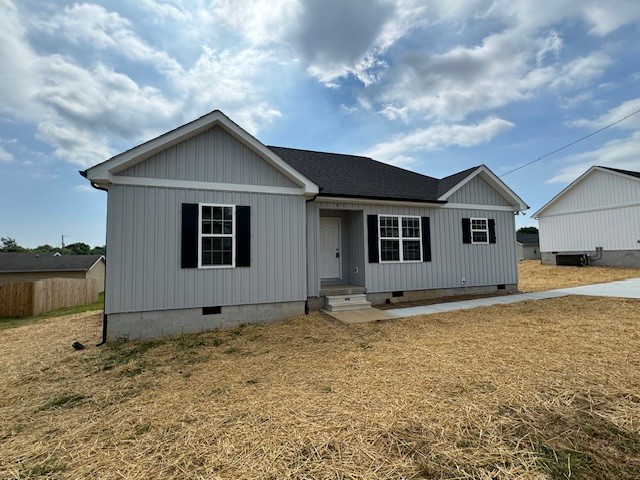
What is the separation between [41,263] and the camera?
23.2m

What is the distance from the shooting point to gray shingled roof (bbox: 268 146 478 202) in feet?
29.4

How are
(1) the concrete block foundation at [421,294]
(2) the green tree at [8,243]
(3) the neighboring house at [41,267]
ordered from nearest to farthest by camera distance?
(1) the concrete block foundation at [421,294] → (3) the neighboring house at [41,267] → (2) the green tree at [8,243]

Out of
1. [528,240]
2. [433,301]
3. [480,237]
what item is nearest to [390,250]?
[433,301]

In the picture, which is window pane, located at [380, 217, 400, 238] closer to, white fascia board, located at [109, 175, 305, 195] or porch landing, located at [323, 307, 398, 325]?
porch landing, located at [323, 307, 398, 325]

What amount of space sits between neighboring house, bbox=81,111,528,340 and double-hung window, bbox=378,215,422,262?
Result: 0.04m

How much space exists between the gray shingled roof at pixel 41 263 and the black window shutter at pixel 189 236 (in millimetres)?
23899

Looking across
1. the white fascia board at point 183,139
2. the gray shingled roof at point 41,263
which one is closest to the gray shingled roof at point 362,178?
the white fascia board at point 183,139

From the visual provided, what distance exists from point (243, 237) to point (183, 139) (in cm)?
263

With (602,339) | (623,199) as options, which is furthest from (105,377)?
(623,199)

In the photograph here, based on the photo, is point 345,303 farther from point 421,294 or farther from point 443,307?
point 421,294

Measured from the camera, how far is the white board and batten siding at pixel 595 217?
53.6ft

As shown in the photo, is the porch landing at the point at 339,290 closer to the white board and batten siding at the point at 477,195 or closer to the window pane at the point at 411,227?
the window pane at the point at 411,227

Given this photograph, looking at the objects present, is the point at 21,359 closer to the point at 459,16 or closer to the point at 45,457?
the point at 45,457

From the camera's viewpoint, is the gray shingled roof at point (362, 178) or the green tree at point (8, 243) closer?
the gray shingled roof at point (362, 178)
